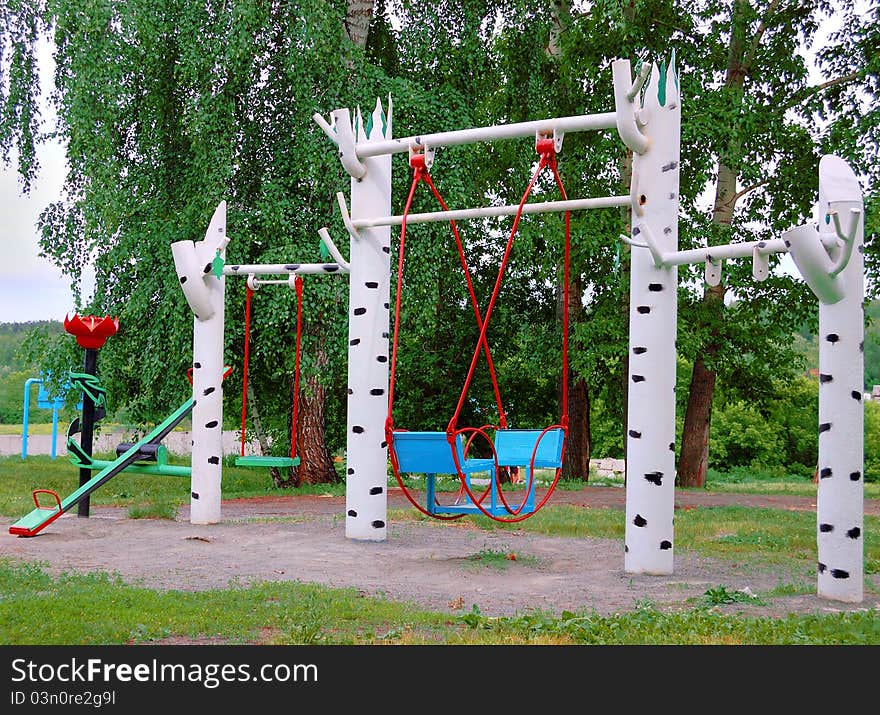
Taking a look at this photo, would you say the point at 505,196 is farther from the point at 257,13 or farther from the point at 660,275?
the point at 660,275

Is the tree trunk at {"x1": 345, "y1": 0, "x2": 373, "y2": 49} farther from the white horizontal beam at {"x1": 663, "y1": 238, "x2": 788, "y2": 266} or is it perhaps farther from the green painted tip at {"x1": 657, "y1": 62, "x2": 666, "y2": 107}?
the white horizontal beam at {"x1": 663, "y1": 238, "x2": 788, "y2": 266}

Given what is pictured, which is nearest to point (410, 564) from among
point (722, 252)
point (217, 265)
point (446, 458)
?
point (446, 458)

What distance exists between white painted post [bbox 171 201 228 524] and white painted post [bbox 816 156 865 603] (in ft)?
20.4

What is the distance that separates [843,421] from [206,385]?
6.48 metres

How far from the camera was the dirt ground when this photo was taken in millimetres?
6777

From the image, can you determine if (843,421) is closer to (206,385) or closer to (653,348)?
(653,348)

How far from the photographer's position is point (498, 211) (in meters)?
8.96

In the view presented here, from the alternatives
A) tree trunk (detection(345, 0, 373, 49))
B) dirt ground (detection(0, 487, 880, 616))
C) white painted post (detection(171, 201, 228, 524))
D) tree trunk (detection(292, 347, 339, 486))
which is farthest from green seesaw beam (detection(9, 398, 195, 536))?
tree trunk (detection(345, 0, 373, 49))

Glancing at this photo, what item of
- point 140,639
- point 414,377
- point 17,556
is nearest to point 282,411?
point 414,377

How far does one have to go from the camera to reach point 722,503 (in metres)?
15.3

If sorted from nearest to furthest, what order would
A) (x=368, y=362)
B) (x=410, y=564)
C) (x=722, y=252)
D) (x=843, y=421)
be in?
(x=843, y=421) → (x=722, y=252) → (x=410, y=564) → (x=368, y=362)

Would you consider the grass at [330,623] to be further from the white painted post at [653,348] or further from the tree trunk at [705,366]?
the tree trunk at [705,366]

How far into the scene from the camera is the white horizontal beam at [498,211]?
8273 mm

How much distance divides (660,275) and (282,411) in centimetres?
1232
